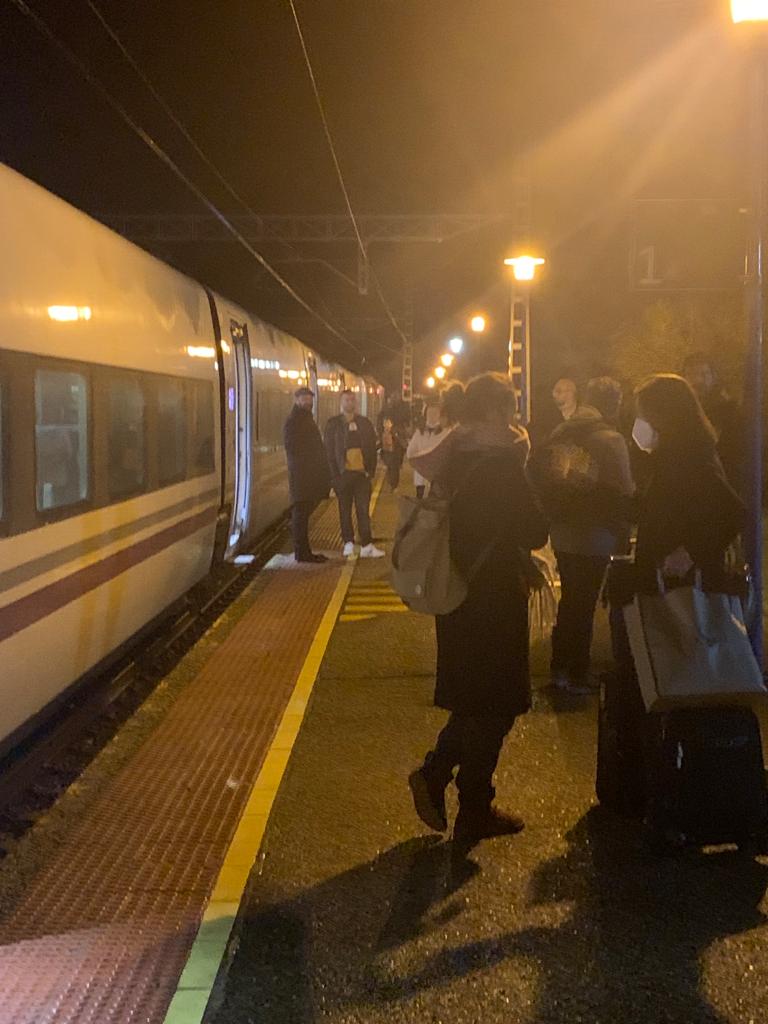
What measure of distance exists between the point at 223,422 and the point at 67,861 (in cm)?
656

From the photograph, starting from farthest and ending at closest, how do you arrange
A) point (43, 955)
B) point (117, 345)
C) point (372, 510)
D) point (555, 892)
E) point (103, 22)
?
1. point (372, 510)
2. point (103, 22)
3. point (117, 345)
4. point (555, 892)
5. point (43, 955)

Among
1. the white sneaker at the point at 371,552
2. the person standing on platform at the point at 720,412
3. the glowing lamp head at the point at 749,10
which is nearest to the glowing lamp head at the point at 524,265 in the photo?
the white sneaker at the point at 371,552

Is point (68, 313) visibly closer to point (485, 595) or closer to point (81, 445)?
point (81, 445)

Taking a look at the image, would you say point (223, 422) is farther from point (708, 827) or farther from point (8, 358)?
point (708, 827)

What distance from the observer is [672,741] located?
4398 mm

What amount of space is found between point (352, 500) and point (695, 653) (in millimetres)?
9248

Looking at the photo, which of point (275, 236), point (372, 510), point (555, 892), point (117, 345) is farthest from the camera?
point (275, 236)

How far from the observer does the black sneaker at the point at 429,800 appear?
466 centimetres

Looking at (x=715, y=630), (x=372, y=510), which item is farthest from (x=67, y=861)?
(x=372, y=510)

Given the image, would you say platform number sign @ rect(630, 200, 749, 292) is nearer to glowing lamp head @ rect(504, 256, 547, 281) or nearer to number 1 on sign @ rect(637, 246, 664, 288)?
number 1 on sign @ rect(637, 246, 664, 288)

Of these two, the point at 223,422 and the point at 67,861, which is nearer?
the point at 67,861

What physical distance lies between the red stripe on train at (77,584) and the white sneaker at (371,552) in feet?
14.1

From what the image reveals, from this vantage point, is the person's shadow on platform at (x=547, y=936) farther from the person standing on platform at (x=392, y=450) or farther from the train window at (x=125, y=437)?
the person standing on platform at (x=392, y=450)

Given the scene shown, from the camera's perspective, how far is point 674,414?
464cm
